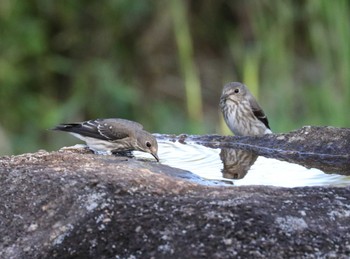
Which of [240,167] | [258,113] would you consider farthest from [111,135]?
[258,113]

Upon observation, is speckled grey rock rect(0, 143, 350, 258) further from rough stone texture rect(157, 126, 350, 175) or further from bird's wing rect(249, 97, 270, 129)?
bird's wing rect(249, 97, 270, 129)

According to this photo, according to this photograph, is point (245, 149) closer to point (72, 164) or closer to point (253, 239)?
point (72, 164)

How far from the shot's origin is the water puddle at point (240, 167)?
16.9 feet

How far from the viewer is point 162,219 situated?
3971 millimetres

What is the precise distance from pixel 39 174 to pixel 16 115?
647 cm

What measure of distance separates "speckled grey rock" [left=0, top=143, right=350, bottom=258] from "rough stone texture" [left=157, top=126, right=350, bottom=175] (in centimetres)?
142

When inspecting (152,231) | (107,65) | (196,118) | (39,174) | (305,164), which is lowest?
(152,231)

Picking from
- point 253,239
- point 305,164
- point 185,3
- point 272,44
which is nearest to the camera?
point 253,239

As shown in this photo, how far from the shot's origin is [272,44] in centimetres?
909

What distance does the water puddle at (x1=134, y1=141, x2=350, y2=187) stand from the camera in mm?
5160

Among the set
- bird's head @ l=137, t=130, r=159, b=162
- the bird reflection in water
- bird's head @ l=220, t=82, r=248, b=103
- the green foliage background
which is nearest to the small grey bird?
bird's head @ l=137, t=130, r=159, b=162

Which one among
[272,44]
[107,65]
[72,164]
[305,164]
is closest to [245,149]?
[305,164]

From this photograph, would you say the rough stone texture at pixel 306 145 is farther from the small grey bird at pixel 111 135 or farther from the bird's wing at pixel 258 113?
the bird's wing at pixel 258 113

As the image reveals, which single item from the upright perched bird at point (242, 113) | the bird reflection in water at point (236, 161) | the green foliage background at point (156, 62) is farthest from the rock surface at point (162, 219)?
the green foliage background at point (156, 62)
